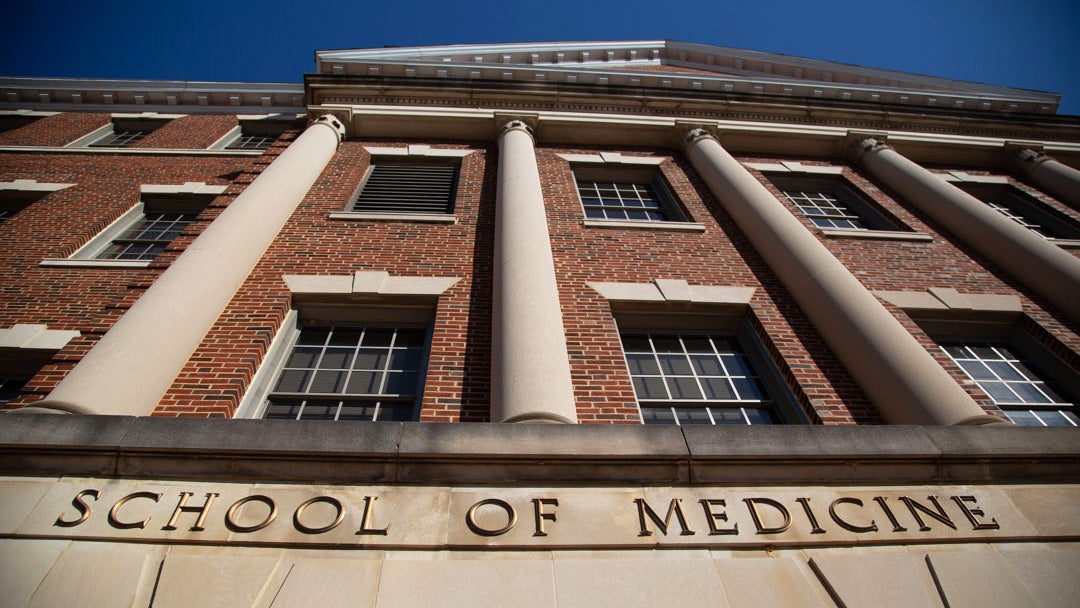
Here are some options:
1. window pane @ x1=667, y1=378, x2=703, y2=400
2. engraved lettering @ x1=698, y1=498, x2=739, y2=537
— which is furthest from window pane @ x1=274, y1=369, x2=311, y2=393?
engraved lettering @ x1=698, y1=498, x2=739, y2=537

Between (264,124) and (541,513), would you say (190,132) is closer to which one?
(264,124)

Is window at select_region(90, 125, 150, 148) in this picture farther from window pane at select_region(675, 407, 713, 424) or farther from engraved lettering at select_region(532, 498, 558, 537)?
engraved lettering at select_region(532, 498, 558, 537)

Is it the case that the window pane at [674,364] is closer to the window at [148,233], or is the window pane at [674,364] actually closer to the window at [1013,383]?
the window at [1013,383]

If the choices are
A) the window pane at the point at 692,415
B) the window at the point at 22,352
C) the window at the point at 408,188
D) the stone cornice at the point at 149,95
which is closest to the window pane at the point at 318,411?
the window at the point at 22,352

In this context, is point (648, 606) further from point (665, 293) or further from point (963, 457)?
point (665, 293)

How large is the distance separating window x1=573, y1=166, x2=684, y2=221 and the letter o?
23.0 ft

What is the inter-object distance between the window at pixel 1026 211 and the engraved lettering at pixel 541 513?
1205 cm

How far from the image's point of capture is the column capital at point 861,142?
12320 mm

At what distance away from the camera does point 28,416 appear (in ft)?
12.7

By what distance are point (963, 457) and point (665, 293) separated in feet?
12.6

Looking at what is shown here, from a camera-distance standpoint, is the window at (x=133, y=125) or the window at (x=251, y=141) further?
the window at (x=133, y=125)

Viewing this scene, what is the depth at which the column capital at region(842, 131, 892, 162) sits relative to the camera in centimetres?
1232

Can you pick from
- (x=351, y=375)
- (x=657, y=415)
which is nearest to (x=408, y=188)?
(x=351, y=375)

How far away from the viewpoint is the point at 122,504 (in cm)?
360
